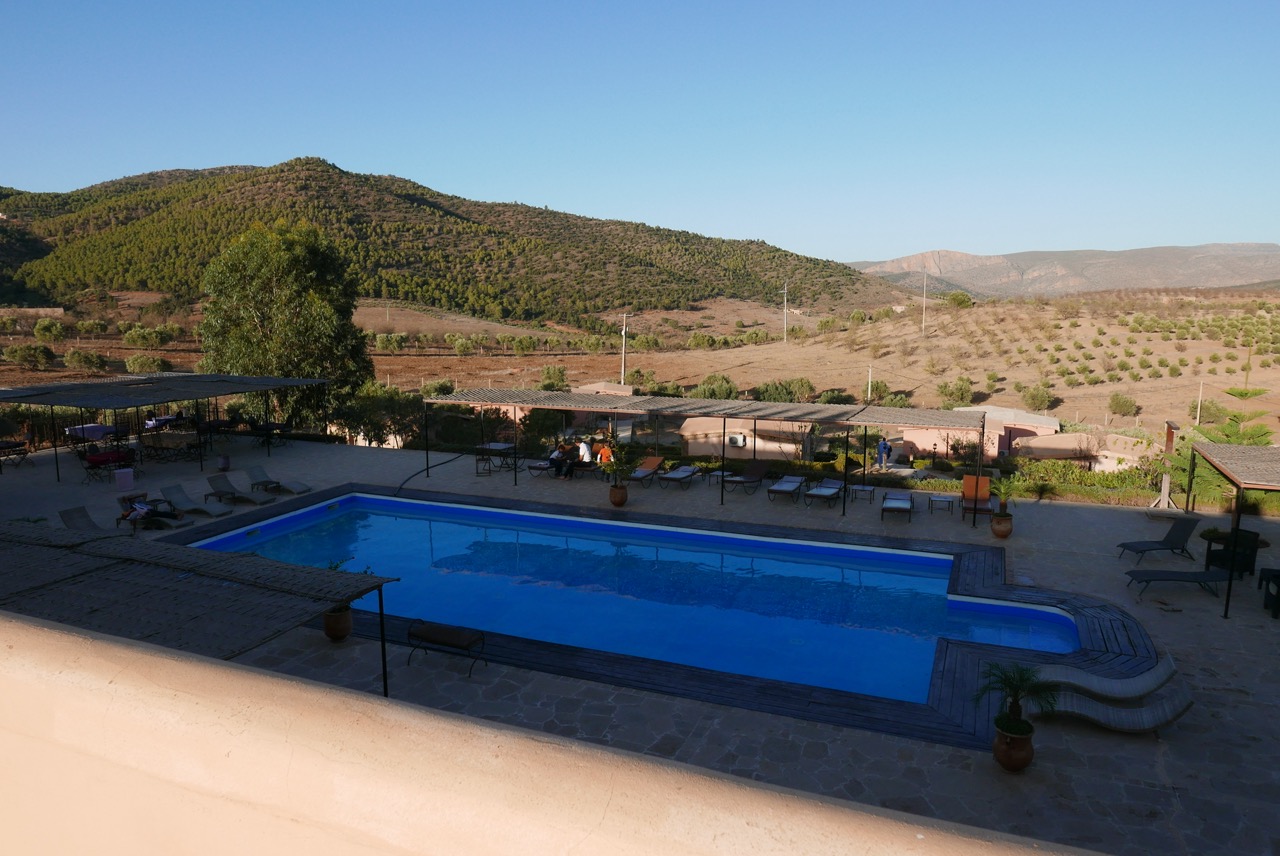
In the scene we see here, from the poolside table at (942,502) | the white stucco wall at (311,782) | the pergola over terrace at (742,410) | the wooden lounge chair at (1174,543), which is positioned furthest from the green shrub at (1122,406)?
the white stucco wall at (311,782)

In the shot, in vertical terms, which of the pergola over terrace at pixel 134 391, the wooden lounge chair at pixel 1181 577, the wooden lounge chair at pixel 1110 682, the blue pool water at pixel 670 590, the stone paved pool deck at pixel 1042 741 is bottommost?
the blue pool water at pixel 670 590

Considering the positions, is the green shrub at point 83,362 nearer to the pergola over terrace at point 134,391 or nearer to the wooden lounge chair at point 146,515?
the pergola over terrace at point 134,391

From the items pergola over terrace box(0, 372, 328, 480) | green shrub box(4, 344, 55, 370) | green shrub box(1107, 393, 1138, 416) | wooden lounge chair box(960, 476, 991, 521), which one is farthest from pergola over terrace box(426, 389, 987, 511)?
green shrub box(4, 344, 55, 370)

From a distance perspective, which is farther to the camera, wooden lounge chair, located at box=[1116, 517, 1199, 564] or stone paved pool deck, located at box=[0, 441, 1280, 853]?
wooden lounge chair, located at box=[1116, 517, 1199, 564]

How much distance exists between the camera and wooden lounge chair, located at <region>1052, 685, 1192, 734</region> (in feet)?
21.8

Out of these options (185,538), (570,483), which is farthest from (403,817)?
(570,483)

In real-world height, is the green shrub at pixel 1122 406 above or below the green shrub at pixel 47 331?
below

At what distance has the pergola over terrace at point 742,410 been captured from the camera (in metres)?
13.8

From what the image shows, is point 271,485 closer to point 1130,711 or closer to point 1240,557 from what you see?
point 1130,711

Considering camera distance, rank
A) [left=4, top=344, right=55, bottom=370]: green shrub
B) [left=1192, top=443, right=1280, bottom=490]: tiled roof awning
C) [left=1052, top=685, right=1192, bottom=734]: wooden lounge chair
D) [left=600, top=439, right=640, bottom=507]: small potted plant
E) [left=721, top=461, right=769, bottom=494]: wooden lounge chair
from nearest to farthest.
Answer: [left=1052, top=685, right=1192, bottom=734]: wooden lounge chair → [left=1192, top=443, right=1280, bottom=490]: tiled roof awning → [left=600, top=439, right=640, bottom=507]: small potted plant → [left=721, top=461, right=769, bottom=494]: wooden lounge chair → [left=4, top=344, right=55, bottom=370]: green shrub

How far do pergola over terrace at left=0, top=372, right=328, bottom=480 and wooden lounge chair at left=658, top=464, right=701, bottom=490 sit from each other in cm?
901

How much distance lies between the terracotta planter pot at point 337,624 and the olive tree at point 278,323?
593 inches

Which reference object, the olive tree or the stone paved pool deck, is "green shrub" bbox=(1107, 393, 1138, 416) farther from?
the olive tree

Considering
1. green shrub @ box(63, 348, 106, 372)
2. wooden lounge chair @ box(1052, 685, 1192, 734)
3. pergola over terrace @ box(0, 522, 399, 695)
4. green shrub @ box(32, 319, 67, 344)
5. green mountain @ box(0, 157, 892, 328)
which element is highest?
green mountain @ box(0, 157, 892, 328)
